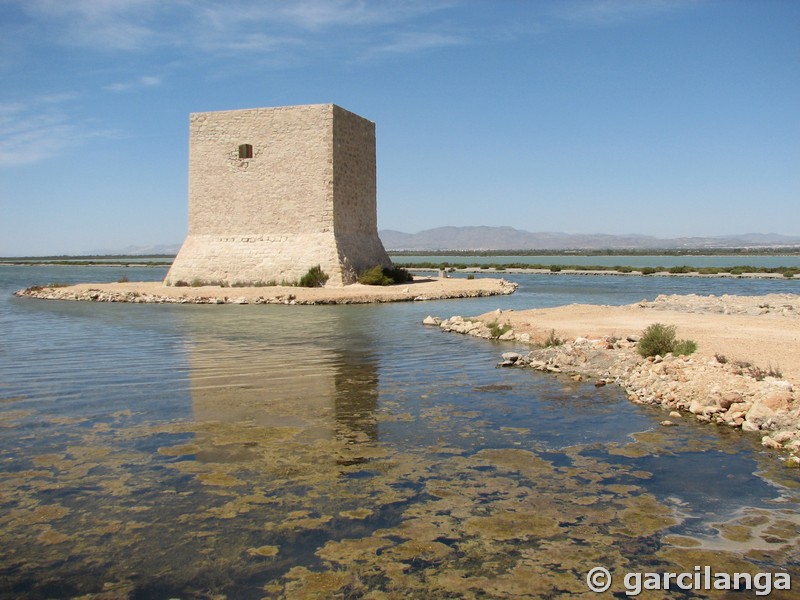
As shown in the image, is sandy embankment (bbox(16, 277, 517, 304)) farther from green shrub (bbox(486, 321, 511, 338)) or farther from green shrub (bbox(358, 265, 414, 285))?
green shrub (bbox(486, 321, 511, 338))

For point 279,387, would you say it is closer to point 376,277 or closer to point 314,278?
point 314,278

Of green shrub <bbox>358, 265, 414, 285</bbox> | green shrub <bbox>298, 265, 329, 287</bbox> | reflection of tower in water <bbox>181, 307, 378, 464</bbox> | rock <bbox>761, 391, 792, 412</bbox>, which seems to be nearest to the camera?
reflection of tower in water <bbox>181, 307, 378, 464</bbox>

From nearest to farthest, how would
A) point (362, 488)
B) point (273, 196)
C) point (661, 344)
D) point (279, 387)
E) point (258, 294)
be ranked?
point (362, 488), point (279, 387), point (661, 344), point (258, 294), point (273, 196)

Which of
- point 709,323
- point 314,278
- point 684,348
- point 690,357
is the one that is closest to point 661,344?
point 684,348

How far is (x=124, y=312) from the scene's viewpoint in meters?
17.5

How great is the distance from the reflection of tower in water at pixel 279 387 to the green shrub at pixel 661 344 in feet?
11.3

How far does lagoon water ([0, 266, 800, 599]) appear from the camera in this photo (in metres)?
3.43

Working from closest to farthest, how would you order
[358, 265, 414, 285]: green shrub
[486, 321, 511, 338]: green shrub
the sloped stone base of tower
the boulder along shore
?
the boulder along shore → [486, 321, 511, 338]: green shrub → the sloped stone base of tower → [358, 265, 414, 285]: green shrub

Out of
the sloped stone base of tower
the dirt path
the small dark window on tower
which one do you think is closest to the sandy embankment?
the sloped stone base of tower

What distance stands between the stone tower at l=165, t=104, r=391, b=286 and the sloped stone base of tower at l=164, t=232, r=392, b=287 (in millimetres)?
32

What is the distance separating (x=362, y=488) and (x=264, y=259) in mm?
18781

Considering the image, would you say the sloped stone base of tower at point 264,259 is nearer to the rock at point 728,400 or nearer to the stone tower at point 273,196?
the stone tower at point 273,196

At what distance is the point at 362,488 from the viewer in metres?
4.52

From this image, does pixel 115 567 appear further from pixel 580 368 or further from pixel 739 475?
pixel 580 368
